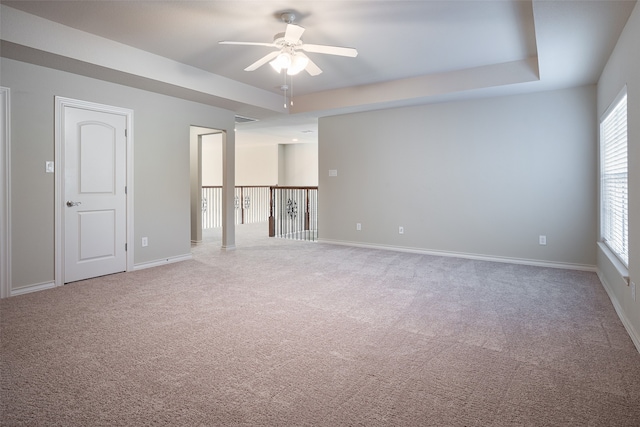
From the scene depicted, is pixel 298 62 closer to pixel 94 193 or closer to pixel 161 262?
pixel 94 193

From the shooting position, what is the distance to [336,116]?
6.98m

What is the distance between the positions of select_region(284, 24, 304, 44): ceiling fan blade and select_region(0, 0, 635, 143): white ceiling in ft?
0.73

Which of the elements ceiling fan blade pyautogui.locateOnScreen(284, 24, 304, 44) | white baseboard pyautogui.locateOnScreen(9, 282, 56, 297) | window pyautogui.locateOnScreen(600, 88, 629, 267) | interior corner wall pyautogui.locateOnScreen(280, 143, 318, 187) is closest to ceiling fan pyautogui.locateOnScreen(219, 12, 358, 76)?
ceiling fan blade pyautogui.locateOnScreen(284, 24, 304, 44)

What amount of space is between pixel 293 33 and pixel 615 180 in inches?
137

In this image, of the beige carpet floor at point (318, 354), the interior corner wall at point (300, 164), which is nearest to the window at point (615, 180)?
the beige carpet floor at point (318, 354)

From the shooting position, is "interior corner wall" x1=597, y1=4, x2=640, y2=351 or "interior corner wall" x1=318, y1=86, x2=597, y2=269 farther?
"interior corner wall" x1=318, y1=86, x2=597, y2=269

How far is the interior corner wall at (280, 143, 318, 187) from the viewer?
39.3 feet

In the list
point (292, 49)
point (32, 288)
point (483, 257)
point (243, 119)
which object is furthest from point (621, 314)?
point (243, 119)

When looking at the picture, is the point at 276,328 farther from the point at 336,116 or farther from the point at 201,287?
the point at 336,116

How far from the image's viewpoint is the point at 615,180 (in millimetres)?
3818

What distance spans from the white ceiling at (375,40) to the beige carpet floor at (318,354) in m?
2.37

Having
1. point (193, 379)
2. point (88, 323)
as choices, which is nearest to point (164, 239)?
point (88, 323)

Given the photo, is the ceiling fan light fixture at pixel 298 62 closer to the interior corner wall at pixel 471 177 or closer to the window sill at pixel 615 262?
the interior corner wall at pixel 471 177

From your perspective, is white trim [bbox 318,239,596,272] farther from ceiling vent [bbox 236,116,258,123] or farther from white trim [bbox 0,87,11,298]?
white trim [bbox 0,87,11,298]
